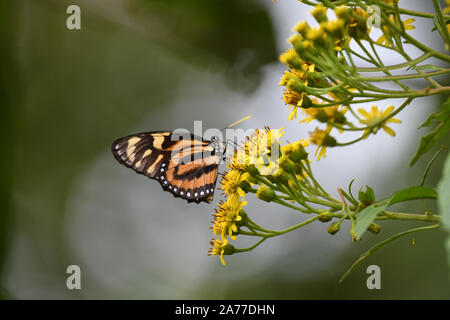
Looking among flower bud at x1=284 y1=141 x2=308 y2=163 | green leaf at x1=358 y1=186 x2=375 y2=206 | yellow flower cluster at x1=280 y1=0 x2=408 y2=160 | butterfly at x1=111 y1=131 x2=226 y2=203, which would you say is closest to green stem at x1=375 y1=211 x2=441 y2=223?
green leaf at x1=358 y1=186 x2=375 y2=206

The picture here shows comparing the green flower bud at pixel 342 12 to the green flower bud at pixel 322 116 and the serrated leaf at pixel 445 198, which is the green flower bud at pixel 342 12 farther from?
the serrated leaf at pixel 445 198

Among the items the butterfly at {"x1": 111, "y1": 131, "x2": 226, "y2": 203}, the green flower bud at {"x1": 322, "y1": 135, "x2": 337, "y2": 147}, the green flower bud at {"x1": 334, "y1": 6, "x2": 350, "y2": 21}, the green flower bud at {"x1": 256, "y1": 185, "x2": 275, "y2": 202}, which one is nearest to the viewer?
the green flower bud at {"x1": 334, "y1": 6, "x2": 350, "y2": 21}

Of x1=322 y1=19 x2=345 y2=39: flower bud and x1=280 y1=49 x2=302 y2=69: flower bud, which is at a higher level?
x1=322 y1=19 x2=345 y2=39: flower bud

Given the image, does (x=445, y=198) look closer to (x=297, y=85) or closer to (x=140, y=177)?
(x=297, y=85)

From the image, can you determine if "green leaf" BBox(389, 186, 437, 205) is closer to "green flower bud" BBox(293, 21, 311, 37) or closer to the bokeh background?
"green flower bud" BBox(293, 21, 311, 37)

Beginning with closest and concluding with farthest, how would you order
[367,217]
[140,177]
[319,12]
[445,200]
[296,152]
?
[445,200] < [367,217] < [319,12] < [296,152] < [140,177]

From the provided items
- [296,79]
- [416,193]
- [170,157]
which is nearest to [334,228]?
[416,193]
